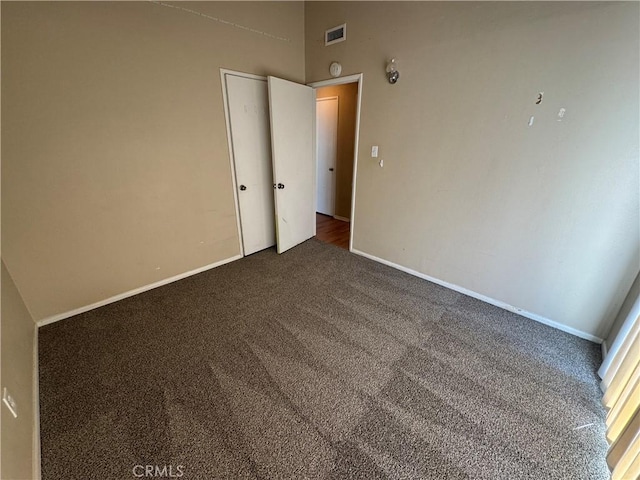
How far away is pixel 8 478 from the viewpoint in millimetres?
A: 897

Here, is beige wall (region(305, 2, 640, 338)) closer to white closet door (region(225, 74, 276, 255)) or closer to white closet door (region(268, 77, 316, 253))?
white closet door (region(268, 77, 316, 253))

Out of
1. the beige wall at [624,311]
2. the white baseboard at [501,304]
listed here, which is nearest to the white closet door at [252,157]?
the white baseboard at [501,304]

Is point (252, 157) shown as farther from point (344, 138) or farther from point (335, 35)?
point (344, 138)

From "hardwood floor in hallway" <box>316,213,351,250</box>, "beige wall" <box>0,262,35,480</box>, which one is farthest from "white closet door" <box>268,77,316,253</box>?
"beige wall" <box>0,262,35,480</box>

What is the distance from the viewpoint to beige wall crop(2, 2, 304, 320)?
177 centimetres

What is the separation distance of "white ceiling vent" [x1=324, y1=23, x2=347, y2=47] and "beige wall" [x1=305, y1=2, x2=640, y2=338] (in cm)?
6

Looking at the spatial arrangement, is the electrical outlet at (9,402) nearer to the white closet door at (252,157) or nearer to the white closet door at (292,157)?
the white closet door at (252,157)

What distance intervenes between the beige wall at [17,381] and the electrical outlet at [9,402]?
26 mm

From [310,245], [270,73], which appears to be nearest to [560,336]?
[310,245]

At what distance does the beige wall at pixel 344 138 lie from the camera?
4141 millimetres

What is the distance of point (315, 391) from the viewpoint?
1559 millimetres

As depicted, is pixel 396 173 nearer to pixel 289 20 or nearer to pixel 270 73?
pixel 270 73

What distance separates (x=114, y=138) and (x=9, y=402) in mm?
1825

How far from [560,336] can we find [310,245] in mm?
2635
